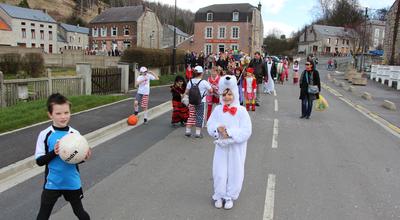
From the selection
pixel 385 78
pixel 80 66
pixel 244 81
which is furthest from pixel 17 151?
pixel 385 78

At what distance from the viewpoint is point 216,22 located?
75.6 metres

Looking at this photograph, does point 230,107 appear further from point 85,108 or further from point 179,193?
point 85,108

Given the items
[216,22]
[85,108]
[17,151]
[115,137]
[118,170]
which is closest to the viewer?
Result: [118,170]

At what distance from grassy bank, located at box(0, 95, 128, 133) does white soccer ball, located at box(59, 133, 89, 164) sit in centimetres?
657

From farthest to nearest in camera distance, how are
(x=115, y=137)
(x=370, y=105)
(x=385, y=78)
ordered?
(x=385, y=78), (x=370, y=105), (x=115, y=137)

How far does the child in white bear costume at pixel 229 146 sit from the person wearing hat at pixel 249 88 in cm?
898

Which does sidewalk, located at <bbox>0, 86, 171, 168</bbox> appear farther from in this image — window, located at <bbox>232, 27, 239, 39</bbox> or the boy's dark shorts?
window, located at <bbox>232, 27, 239, 39</bbox>

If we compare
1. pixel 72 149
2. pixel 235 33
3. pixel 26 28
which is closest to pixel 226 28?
pixel 235 33

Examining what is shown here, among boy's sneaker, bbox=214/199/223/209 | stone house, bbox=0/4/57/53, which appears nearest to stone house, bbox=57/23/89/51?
stone house, bbox=0/4/57/53

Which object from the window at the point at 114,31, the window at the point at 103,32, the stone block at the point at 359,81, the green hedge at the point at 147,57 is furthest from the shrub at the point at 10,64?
the window at the point at 103,32

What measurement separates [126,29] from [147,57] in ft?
181

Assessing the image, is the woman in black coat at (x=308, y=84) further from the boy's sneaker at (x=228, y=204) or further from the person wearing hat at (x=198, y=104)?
the boy's sneaker at (x=228, y=204)

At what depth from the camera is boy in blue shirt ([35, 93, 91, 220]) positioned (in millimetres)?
3646

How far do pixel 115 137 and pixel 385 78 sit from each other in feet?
88.6
